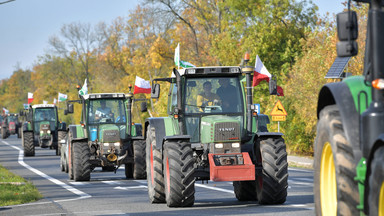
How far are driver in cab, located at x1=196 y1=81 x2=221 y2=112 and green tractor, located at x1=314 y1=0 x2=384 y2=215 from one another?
6.58m

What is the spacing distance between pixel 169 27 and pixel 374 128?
6295 cm

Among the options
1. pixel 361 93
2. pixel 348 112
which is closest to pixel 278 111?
pixel 361 93

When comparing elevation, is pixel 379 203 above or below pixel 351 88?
below

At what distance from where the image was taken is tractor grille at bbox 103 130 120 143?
23.3m

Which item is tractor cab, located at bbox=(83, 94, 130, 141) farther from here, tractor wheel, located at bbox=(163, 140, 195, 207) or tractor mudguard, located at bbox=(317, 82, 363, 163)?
tractor mudguard, located at bbox=(317, 82, 363, 163)

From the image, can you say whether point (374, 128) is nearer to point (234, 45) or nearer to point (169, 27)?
point (234, 45)

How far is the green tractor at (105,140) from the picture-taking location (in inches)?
888

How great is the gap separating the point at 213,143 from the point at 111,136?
32.0 feet

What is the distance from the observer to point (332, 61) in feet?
115

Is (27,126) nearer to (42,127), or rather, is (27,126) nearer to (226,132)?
(42,127)

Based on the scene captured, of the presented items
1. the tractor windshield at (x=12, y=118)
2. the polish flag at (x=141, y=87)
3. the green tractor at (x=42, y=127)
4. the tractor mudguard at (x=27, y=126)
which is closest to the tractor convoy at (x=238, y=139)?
the polish flag at (x=141, y=87)

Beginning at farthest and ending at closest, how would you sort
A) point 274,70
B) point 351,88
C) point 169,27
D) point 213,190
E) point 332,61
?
point 169,27 < point 274,70 < point 332,61 < point 213,190 < point 351,88

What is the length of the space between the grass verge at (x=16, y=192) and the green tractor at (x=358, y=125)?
979 cm

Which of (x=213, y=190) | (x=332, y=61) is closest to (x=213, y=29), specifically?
(x=332, y=61)
